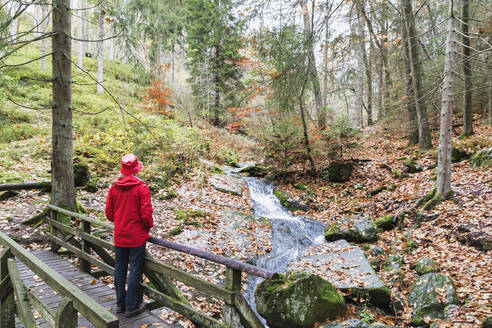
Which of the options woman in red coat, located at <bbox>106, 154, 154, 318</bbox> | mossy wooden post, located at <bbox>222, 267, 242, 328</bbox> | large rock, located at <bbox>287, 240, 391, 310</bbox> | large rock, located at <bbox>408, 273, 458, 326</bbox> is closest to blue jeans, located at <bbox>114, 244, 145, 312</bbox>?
woman in red coat, located at <bbox>106, 154, 154, 318</bbox>

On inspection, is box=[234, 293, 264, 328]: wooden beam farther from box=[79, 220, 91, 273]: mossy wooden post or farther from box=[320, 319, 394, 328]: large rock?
box=[79, 220, 91, 273]: mossy wooden post

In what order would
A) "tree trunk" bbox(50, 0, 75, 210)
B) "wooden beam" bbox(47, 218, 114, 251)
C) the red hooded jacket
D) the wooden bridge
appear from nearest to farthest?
the wooden bridge < the red hooded jacket < "wooden beam" bbox(47, 218, 114, 251) < "tree trunk" bbox(50, 0, 75, 210)

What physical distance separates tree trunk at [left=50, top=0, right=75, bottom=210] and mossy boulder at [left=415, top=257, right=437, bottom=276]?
316 inches

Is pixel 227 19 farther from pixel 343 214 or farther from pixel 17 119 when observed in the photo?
pixel 17 119

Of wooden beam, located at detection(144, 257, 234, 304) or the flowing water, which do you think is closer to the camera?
wooden beam, located at detection(144, 257, 234, 304)

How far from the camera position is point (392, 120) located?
16.4m

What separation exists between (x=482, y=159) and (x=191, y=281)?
10.3 m

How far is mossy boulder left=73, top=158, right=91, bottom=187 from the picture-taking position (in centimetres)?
1005

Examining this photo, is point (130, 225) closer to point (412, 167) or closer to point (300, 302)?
point (300, 302)

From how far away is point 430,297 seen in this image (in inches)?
203

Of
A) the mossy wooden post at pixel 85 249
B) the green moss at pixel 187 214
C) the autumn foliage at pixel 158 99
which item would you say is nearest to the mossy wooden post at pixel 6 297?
the mossy wooden post at pixel 85 249

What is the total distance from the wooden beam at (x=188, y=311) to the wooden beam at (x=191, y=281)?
315 millimetres

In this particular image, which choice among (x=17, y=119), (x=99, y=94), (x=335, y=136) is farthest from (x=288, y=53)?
(x=99, y=94)

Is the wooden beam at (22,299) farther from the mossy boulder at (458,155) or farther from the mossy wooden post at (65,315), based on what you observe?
the mossy boulder at (458,155)
